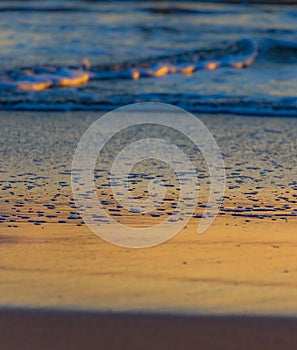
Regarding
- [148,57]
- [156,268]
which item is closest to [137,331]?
[156,268]

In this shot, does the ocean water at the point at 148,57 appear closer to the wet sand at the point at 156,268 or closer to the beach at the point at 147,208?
the beach at the point at 147,208

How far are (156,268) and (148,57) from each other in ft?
24.5

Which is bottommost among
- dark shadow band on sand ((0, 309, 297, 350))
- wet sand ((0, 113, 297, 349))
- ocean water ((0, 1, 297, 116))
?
dark shadow band on sand ((0, 309, 297, 350))

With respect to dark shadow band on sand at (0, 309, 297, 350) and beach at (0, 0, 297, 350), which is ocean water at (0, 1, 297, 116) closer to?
beach at (0, 0, 297, 350)

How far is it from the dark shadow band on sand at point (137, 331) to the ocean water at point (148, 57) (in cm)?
427

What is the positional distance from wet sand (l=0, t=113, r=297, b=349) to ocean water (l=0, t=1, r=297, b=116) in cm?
289

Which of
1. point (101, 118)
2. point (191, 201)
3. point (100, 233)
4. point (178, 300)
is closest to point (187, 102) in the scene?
point (101, 118)

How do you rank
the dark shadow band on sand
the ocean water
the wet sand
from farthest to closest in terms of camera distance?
the ocean water, the wet sand, the dark shadow band on sand

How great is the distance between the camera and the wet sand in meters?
2.35

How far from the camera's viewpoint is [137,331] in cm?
233

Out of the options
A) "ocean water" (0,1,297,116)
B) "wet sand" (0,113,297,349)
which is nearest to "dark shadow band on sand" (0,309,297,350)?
"wet sand" (0,113,297,349)

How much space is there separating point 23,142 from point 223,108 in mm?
2129

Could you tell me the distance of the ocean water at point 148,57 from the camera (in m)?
7.23

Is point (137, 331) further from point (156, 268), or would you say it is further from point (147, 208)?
point (147, 208)
